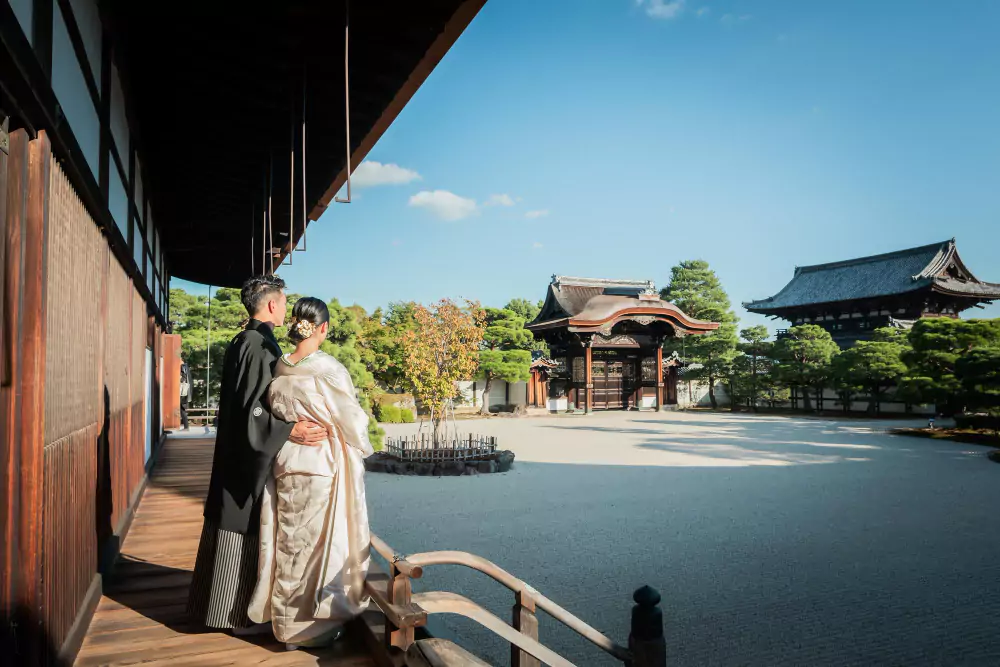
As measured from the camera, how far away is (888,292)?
25.0m

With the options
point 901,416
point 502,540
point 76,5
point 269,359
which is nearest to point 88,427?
point 269,359

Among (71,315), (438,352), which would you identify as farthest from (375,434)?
(71,315)

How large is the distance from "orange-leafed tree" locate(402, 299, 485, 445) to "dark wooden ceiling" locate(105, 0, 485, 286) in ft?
18.5

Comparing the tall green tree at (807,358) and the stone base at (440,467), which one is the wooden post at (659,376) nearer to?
the tall green tree at (807,358)

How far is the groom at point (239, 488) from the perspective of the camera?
2.44m

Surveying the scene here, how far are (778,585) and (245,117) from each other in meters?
5.07

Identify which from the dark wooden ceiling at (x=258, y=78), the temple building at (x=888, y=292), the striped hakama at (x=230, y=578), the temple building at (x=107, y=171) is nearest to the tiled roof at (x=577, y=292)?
the temple building at (x=888, y=292)

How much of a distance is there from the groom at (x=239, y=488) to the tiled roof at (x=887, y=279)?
89.7ft

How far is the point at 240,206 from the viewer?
6641 mm

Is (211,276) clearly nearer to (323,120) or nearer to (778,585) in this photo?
(323,120)

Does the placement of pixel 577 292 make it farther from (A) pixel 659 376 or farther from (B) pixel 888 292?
(B) pixel 888 292

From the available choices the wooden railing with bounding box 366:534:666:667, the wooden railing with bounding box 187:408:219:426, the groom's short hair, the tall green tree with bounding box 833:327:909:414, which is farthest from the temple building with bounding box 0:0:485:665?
the tall green tree with bounding box 833:327:909:414

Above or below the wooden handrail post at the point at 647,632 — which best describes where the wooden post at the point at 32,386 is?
above

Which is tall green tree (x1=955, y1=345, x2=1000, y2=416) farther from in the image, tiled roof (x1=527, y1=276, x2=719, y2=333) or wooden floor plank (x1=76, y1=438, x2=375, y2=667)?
wooden floor plank (x1=76, y1=438, x2=375, y2=667)
